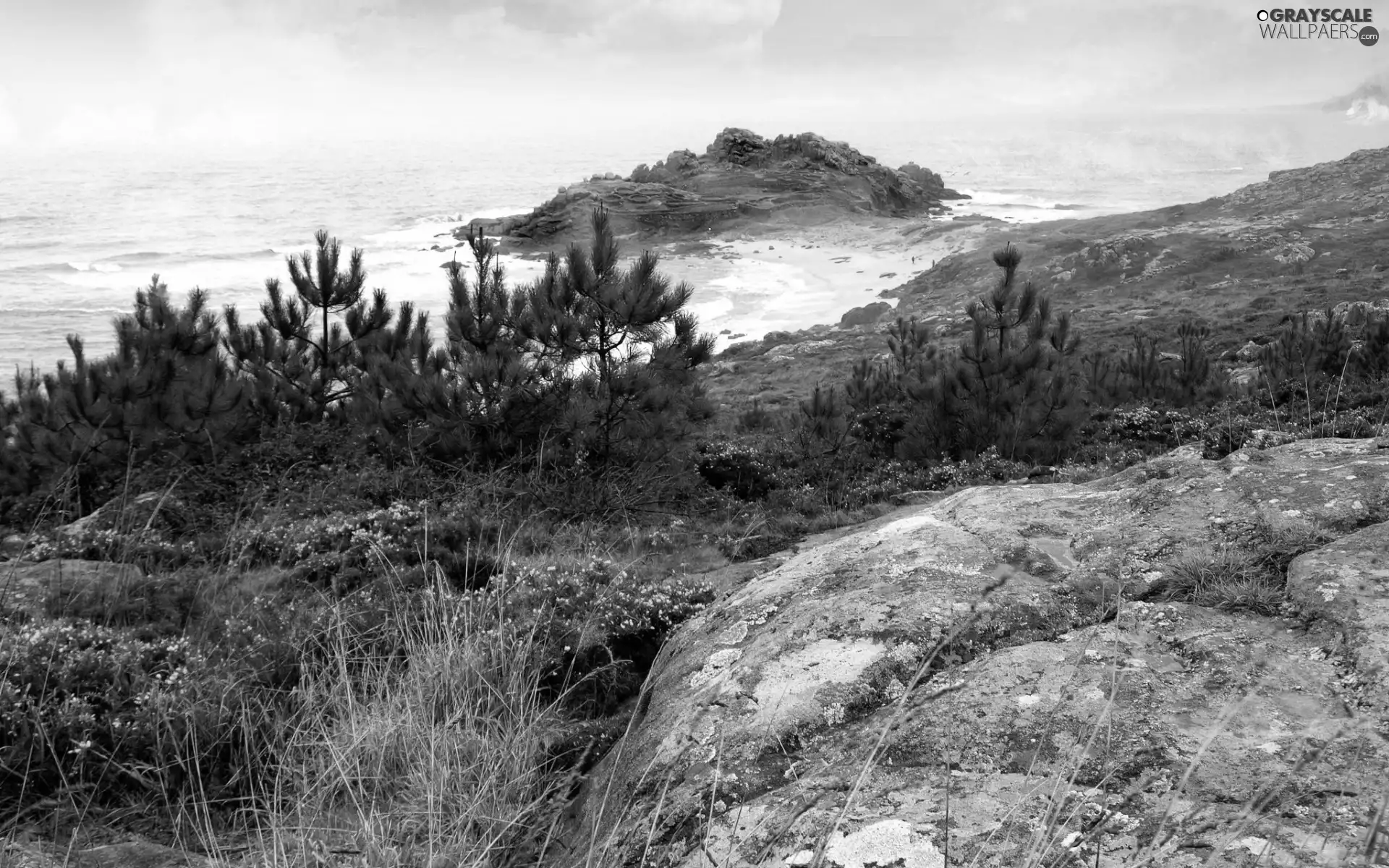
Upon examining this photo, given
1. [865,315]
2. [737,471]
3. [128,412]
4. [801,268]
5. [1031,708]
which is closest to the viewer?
[1031,708]

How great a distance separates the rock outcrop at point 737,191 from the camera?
175 feet

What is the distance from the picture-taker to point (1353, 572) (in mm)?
2467

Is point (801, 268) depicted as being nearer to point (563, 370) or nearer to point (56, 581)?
point (563, 370)

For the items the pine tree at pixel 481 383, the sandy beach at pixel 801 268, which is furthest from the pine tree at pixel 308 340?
the sandy beach at pixel 801 268

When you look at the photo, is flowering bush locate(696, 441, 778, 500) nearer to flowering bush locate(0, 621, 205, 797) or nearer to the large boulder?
flowering bush locate(0, 621, 205, 797)

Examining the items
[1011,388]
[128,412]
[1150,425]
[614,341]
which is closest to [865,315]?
[1150,425]

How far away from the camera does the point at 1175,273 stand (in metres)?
31.0

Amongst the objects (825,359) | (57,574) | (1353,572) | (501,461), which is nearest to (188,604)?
(57,574)

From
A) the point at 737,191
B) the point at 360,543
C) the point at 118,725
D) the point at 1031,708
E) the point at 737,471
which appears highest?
the point at 737,191

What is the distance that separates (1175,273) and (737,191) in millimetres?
33924

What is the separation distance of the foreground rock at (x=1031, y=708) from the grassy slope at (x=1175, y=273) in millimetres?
15787

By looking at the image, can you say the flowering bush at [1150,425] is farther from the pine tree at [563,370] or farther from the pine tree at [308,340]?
the pine tree at [308,340]

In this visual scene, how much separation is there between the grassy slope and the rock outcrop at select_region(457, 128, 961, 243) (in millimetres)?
15787

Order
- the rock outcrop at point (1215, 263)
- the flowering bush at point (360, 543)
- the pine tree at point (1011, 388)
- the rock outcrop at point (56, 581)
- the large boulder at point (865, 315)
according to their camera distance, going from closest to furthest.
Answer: the rock outcrop at point (56, 581) < the flowering bush at point (360, 543) < the pine tree at point (1011, 388) < the rock outcrop at point (1215, 263) < the large boulder at point (865, 315)
